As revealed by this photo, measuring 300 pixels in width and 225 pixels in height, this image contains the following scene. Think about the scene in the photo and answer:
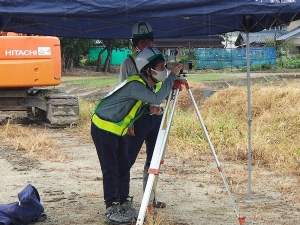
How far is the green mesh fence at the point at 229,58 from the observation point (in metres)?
40.4

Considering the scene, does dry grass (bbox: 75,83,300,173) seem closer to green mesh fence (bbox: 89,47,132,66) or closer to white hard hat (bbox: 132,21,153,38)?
white hard hat (bbox: 132,21,153,38)

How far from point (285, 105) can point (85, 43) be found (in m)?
26.8

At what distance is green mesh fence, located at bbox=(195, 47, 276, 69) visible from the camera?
1590 inches

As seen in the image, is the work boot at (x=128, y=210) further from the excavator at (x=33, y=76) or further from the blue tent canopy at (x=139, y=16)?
the excavator at (x=33, y=76)

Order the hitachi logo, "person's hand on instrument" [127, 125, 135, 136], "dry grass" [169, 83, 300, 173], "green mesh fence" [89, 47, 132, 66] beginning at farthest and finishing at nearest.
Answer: "green mesh fence" [89, 47, 132, 66], the hitachi logo, "dry grass" [169, 83, 300, 173], "person's hand on instrument" [127, 125, 135, 136]

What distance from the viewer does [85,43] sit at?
39.7 meters

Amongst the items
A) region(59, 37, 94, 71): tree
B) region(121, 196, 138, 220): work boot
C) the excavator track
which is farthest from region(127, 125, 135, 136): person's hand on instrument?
region(59, 37, 94, 71): tree

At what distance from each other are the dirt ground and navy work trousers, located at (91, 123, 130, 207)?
0.48m

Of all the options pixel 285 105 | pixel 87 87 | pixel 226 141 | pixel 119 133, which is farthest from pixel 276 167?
pixel 87 87

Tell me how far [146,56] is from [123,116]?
576 mm

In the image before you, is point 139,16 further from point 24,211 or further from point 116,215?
point 24,211

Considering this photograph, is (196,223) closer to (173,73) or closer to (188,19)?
(173,73)

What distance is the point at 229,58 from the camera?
4100 cm

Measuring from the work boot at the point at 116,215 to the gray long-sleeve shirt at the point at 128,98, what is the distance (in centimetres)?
87
